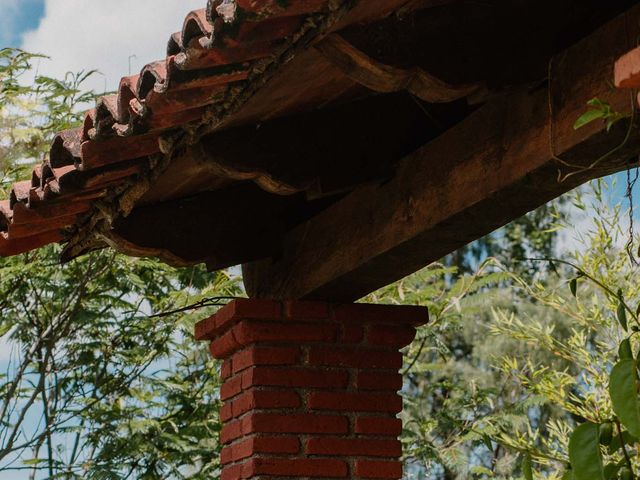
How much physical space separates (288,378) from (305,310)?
0.22 metres

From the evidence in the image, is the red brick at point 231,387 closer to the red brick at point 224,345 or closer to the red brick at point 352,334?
the red brick at point 224,345

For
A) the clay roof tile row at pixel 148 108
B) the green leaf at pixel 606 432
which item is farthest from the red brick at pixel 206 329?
the green leaf at pixel 606 432

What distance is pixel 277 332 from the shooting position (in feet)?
11.6

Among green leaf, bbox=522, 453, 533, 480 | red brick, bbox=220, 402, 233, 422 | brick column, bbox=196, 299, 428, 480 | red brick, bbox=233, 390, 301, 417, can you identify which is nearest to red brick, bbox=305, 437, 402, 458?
brick column, bbox=196, 299, 428, 480

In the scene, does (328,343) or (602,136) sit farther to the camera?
(328,343)

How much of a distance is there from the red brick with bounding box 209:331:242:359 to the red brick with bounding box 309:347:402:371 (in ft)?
0.87

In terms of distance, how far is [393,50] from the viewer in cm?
217

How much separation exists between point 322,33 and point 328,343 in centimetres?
170

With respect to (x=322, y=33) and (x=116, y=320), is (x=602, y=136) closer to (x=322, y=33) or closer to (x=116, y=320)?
(x=322, y=33)

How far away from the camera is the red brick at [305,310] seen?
139 inches

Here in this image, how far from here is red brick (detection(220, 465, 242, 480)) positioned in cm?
354

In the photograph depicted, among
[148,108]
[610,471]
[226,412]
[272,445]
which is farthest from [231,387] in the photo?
[610,471]

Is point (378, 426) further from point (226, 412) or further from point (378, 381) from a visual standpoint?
point (226, 412)

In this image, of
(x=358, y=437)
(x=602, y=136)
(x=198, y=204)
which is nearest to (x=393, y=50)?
(x=602, y=136)
